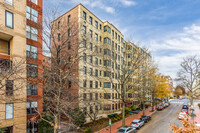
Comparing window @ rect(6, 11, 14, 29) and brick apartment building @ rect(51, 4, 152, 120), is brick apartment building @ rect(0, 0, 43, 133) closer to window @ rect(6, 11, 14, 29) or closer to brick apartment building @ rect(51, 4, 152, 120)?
window @ rect(6, 11, 14, 29)

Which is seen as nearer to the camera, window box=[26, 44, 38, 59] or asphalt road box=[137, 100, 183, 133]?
window box=[26, 44, 38, 59]

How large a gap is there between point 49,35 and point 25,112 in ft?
36.7

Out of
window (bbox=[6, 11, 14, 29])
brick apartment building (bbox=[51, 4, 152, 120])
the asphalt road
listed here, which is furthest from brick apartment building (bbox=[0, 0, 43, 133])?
the asphalt road

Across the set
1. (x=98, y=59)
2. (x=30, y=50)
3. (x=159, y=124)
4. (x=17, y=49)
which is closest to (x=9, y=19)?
(x=17, y=49)

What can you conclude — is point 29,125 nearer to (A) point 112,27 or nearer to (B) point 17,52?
(B) point 17,52

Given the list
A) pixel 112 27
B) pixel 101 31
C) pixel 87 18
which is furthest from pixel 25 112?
pixel 112 27

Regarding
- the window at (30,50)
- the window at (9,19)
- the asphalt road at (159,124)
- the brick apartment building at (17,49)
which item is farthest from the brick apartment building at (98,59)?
the window at (9,19)

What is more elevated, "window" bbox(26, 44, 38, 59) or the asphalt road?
"window" bbox(26, 44, 38, 59)

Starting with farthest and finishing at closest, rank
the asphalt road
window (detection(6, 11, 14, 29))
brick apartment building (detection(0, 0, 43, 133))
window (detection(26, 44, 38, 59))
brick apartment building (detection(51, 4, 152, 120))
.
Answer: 1. brick apartment building (detection(51, 4, 152, 120))
2. the asphalt road
3. window (detection(26, 44, 38, 59))
4. window (detection(6, 11, 14, 29))
5. brick apartment building (detection(0, 0, 43, 133))

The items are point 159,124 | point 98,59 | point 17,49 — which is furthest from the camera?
point 98,59

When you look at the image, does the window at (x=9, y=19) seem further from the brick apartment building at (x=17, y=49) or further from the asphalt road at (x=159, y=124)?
Answer: the asphalt road at (x=159, y=124)

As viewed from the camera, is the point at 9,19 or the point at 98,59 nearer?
the point at 9,19

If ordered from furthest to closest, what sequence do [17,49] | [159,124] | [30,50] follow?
[159,124]
[30,50]
[17,49]

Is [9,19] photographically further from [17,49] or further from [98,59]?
[98,59]
